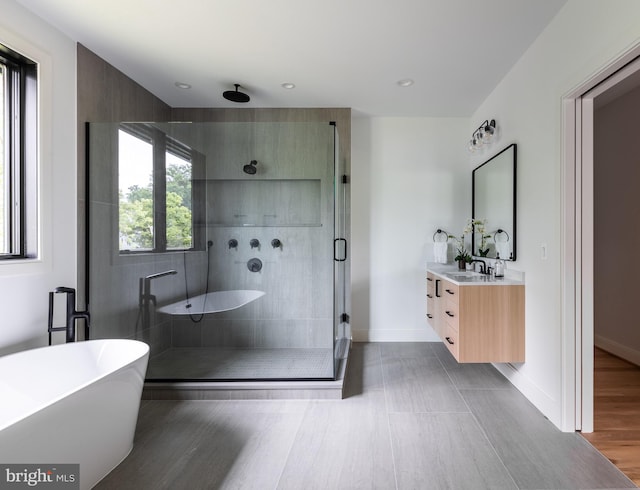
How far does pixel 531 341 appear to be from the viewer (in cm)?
234

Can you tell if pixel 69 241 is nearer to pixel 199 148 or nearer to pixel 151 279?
pixel 151 279

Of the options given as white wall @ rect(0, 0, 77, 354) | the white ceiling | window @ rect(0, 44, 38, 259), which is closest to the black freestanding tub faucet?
white wall @ rect(0, 0, 77, 354)

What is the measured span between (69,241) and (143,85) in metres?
1.59

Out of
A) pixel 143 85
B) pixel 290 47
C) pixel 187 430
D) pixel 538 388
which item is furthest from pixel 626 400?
pixel 143 85

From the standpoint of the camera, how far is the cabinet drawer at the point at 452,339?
247 centimetres

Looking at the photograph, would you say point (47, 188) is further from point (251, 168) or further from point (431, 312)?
point (431, 312)

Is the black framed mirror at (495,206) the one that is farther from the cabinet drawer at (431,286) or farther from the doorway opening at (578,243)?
the doorway opening at (578,243)

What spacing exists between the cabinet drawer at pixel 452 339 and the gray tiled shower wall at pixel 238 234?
37.6 inches

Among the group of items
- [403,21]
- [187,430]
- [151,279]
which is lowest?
[187,430]

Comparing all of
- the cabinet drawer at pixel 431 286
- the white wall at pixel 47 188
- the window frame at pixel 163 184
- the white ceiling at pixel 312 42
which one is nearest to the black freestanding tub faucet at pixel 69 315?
the white wall at pixel 47 188

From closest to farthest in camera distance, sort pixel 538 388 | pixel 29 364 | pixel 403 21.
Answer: pixel 29 364, pixel 403 21, pixel 538 388

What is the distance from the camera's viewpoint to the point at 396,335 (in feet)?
12.1

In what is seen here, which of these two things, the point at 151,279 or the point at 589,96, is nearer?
the point at 589,96

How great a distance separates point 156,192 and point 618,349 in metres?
4.47
